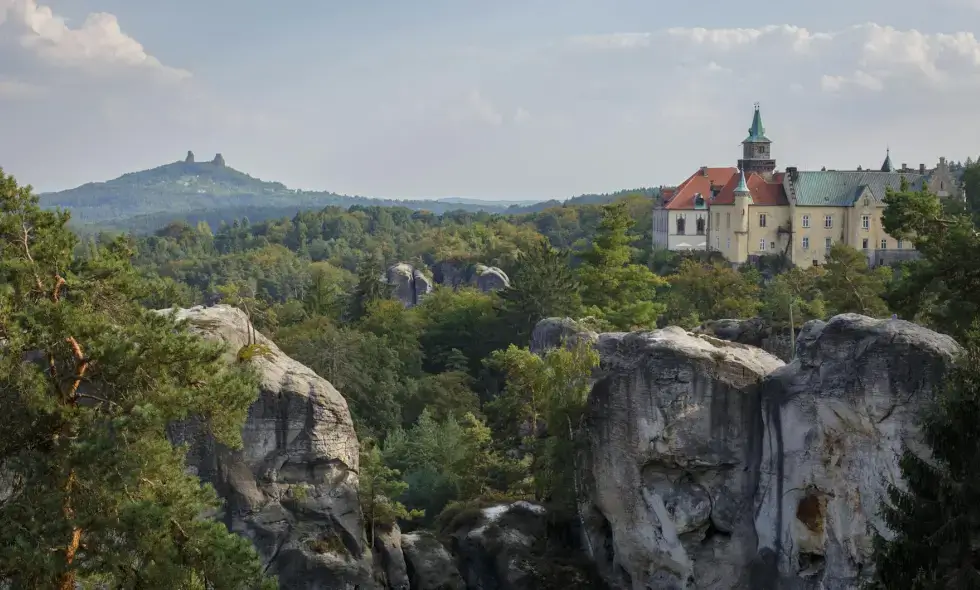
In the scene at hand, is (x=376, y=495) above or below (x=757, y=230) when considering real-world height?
below

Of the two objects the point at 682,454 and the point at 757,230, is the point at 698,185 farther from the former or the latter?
the point at 682,454

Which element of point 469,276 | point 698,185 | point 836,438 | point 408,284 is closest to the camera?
point 836,438

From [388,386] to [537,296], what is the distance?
29.2 ft

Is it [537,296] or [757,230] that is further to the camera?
[757,230]

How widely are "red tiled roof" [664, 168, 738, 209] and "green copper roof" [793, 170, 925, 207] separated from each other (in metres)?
5.06

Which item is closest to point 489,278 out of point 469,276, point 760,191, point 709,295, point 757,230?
point 469,276

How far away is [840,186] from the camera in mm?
66125

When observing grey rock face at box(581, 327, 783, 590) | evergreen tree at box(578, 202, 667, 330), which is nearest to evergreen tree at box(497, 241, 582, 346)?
evergreen tree at box(578, 202, 667, 330)

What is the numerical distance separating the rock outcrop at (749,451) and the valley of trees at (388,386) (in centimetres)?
175

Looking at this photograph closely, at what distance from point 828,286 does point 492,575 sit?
67.7ft

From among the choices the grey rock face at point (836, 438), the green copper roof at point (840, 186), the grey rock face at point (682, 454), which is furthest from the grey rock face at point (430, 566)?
the green copper roof at point (840, 186)

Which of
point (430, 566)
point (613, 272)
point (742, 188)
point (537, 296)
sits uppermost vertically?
point (742, 188)

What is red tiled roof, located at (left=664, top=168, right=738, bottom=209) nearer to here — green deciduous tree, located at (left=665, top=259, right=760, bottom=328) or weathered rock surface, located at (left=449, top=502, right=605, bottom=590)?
green deciduous tree, located at (left=665, top=259, right=760, bottom=328)

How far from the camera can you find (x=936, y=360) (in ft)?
69.4
